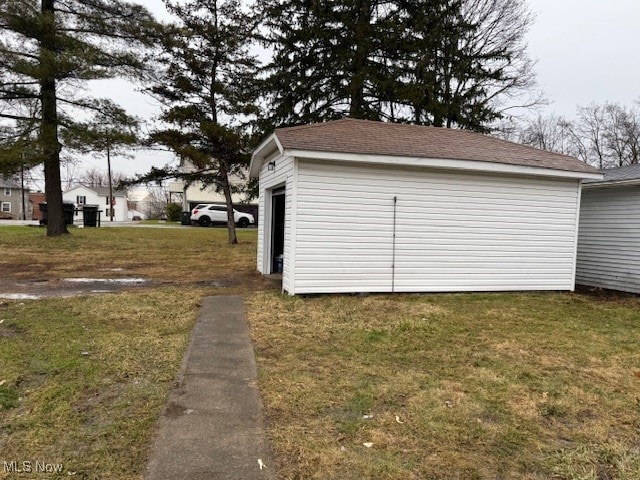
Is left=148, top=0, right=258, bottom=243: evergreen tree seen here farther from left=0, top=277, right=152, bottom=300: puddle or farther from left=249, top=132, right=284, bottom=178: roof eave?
left=0, top=277, right=152, bottom=300: puddle

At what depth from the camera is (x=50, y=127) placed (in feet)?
46.4

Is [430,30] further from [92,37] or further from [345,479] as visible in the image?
[345,479]

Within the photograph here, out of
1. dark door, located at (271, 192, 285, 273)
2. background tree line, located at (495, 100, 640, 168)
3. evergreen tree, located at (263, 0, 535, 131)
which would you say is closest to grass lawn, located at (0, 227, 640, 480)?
dark door, located at (271, 192, 285, 273)

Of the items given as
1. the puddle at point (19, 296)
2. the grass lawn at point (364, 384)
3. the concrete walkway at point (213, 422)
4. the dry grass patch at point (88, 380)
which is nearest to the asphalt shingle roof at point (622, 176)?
the grass lawn at point (364, 384)

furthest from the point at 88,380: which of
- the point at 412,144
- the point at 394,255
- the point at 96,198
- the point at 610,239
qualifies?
the point at 96,198

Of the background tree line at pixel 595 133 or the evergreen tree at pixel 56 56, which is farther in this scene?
the background tree line at pixel 595 133

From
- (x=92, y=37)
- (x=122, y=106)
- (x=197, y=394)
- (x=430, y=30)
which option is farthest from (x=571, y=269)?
(x=92, y=37)

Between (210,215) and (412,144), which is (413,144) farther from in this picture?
(210,215)

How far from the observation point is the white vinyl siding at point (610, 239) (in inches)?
349

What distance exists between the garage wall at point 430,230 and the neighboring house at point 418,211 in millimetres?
18

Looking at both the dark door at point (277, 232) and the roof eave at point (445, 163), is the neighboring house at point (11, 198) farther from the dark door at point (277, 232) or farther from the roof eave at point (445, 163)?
the roof eave at point (445, 163)

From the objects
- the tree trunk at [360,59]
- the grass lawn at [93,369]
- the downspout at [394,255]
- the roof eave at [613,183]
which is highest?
the tree trunk at [360,59]

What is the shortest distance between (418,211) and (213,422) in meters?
5.84

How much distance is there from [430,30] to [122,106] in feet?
38.8
